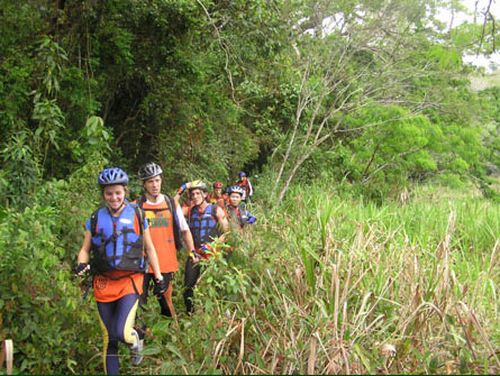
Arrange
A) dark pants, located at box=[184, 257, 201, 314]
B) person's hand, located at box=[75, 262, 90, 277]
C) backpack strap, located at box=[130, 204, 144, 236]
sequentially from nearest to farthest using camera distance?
person's hand, located at box=[75, 262, 90, 277] < backpack strap, located at box=[130, 204, 144, 236] < dark pants, located at box=[184, 257, 201, 314]

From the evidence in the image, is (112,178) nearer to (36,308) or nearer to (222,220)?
(36,308)

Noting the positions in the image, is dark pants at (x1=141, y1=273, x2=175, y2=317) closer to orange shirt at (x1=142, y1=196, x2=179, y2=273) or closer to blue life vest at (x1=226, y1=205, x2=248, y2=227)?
orange shirt at (x1=142, y1=196, x2=179, y2=273)

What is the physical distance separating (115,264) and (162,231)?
1.14 m

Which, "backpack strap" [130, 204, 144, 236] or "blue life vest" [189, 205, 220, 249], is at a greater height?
"backpack strap" [130, 204, 144, 236]

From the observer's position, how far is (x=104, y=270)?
12.8 ft

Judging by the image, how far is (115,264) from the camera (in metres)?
3.85

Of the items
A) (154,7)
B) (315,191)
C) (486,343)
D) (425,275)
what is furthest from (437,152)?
(486,343)

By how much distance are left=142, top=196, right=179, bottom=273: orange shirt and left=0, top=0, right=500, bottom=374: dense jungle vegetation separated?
572mm

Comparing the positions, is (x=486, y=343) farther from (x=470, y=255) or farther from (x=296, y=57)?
(x=296, y=57)

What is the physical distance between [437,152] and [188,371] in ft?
41.0

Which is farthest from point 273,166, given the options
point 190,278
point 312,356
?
point 312,356

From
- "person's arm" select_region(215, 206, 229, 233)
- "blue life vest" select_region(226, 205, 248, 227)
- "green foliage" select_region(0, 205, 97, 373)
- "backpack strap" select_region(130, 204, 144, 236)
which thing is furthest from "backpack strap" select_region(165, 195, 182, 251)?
"blue life vest" select_region(226, 205, 248, 227)

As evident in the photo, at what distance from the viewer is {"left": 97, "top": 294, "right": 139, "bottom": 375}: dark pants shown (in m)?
3.82

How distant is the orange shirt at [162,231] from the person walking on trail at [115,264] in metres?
0.90
